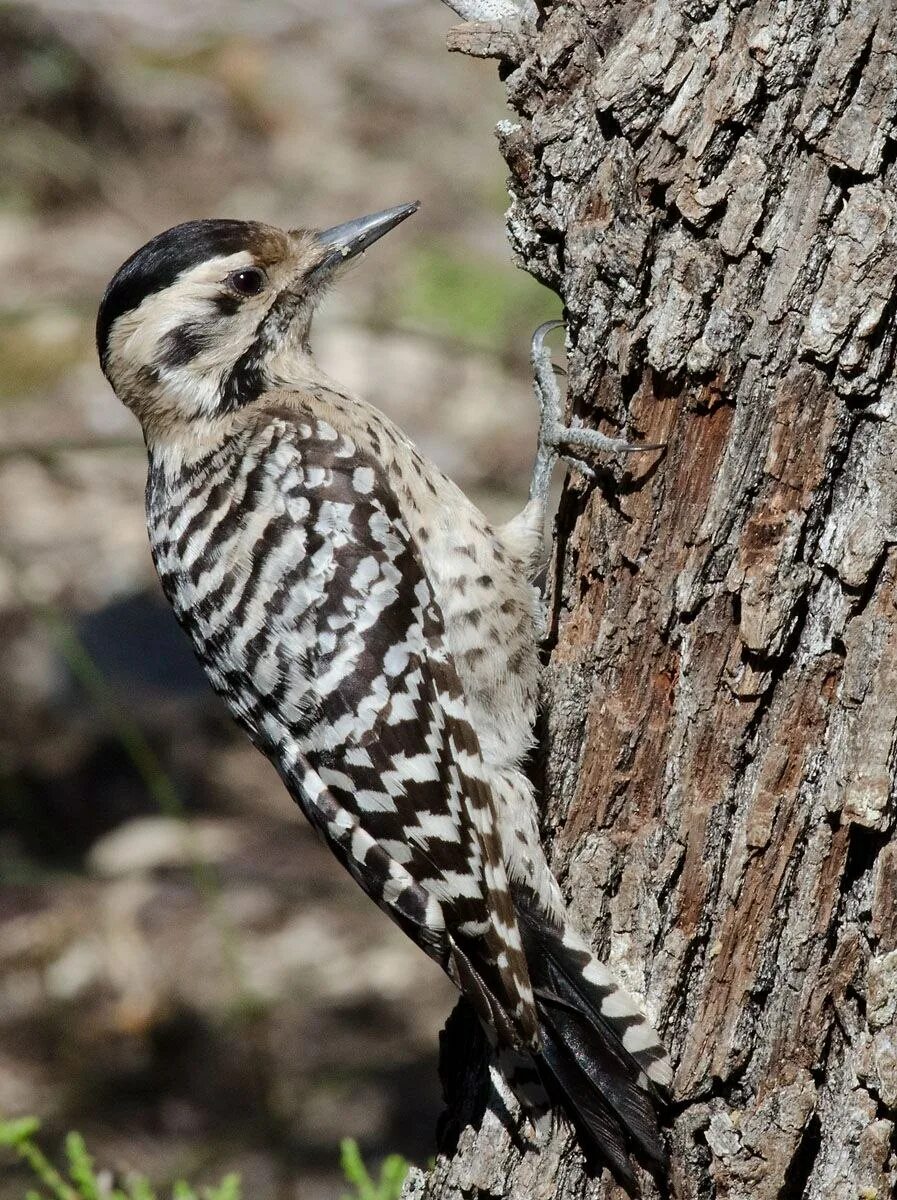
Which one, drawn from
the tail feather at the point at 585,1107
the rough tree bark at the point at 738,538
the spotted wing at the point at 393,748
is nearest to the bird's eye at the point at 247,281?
the spotted wing at the point at 393,748

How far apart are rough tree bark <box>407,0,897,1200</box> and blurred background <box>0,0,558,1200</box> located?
101cm

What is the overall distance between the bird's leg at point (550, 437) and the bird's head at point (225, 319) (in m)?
0.55

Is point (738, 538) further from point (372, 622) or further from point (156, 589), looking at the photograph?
point (156, 589)

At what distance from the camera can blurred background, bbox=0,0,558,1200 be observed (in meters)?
5.19

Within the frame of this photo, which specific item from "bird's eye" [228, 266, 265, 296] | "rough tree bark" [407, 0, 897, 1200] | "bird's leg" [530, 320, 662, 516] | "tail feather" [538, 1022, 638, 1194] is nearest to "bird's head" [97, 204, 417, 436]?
"bird's eye" [228, 266, 265, 296]

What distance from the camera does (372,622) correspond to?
10.9ft

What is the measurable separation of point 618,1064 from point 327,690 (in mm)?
1083

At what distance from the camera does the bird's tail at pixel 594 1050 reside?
2.82 metres

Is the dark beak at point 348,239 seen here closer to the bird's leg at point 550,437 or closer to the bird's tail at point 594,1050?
the bird's leg at point 550,437

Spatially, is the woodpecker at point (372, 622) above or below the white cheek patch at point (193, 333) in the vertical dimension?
below

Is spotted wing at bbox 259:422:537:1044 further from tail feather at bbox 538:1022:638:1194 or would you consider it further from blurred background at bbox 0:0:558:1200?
blurred background at bbox 0:0:558:1200

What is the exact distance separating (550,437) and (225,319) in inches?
42.4

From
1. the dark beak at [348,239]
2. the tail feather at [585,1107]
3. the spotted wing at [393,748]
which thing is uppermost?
the dark beak at [348,239]

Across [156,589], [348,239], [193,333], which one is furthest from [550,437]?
[156,589]
